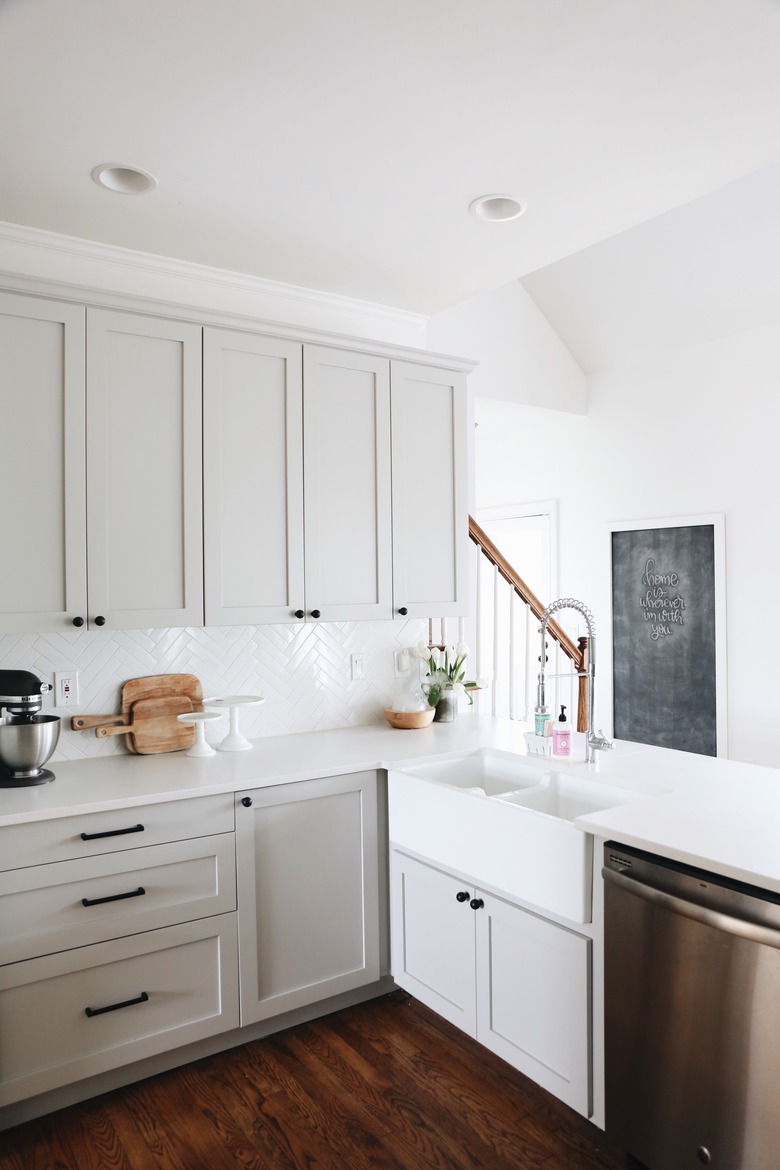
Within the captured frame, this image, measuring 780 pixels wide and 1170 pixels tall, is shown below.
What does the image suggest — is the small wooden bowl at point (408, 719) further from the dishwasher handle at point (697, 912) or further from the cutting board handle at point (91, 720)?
the dishwasher handle at point (697, 912)

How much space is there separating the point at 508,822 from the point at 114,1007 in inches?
48.1

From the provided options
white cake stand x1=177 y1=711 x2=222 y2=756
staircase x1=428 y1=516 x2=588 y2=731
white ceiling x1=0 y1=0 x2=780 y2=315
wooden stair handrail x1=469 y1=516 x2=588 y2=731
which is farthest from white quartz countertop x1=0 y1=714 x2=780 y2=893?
white ceiling x1=0 y1=0 x2=780 y2=315

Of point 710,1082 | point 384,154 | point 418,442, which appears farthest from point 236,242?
point 710,1082

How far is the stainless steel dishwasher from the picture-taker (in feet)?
5.04

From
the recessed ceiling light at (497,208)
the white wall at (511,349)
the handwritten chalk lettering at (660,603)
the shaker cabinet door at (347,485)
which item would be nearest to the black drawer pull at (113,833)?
the shaker cabinet door at (347,485)

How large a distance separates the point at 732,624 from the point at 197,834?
129 inches

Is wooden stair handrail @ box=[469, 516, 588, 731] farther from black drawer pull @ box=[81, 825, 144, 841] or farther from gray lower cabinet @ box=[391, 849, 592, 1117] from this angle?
black drawer pull @ box=[81, 825, 144, 841]

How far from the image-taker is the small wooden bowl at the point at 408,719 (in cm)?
323

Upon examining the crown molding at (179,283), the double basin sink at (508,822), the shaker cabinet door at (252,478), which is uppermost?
the crown molding at (179,283)

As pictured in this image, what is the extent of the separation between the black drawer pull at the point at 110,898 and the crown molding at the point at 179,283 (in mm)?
1822

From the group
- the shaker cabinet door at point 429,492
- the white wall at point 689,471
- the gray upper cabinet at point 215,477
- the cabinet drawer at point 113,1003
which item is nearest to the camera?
the cabinet drawer at point 113,1003

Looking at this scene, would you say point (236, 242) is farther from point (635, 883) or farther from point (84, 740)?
point (635, 883)

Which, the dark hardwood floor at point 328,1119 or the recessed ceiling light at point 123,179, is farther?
the recessed ceiling light at point 123,179

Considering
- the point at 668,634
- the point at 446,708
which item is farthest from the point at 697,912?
the point at 668,634
